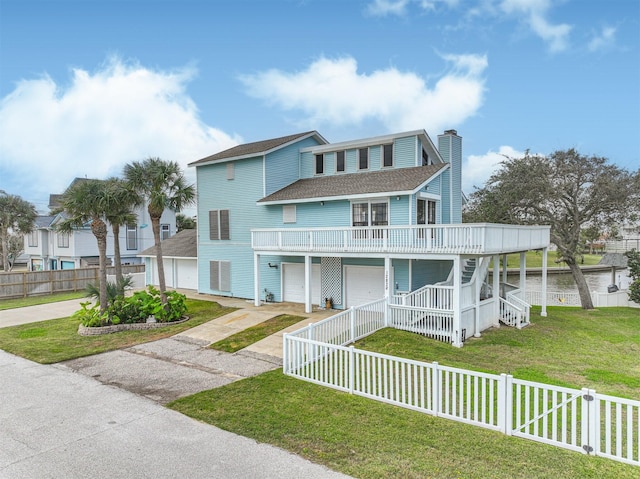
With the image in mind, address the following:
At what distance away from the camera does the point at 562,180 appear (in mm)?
19328

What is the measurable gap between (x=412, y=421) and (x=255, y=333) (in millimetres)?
7228

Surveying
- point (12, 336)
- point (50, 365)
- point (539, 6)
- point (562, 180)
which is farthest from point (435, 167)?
point (12, 336)

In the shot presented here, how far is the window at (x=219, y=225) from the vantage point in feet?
63.7

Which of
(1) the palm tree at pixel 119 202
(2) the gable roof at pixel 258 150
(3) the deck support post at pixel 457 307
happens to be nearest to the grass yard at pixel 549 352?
(3) the deck support post at pixel 457 307

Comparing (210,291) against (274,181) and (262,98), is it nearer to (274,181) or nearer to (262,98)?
(274,181)

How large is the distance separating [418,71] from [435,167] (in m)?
7.18

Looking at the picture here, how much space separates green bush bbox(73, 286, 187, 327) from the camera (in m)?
13.6

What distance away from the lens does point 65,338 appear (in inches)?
493

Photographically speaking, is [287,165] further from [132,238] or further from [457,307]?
[132,238]

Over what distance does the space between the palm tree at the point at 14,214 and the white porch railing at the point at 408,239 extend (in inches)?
989

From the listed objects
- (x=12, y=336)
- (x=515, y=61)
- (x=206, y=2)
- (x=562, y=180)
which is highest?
(x=206, y=2)

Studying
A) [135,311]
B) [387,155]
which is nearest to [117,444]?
[135,311]

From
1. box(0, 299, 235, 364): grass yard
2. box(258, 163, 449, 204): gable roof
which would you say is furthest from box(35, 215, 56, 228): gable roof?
box(258, 163, 449, 204): gable roof

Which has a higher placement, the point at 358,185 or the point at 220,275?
the point at 358,185
